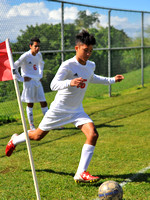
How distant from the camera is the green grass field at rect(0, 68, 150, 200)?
4637 mm

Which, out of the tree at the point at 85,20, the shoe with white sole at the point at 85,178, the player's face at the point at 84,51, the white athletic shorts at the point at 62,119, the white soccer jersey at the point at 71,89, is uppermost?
the tree at the point at 85,20

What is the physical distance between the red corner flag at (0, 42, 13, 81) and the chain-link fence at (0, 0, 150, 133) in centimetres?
485

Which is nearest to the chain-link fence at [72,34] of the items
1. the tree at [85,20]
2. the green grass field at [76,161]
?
the tree at [85,20]

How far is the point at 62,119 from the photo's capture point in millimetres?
5289

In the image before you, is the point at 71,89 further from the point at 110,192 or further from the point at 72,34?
the point at 72,34

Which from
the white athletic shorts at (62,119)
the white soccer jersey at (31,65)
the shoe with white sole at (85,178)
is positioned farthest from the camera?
the white soccer jersey at (31,65)

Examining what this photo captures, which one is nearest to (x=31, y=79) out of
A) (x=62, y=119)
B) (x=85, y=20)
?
(x=62, y=119)

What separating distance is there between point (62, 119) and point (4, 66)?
1312 mm

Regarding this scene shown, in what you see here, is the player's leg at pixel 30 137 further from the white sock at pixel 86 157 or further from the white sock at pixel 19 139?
the white sock at pixel 86 157

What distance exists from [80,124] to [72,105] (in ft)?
1.08

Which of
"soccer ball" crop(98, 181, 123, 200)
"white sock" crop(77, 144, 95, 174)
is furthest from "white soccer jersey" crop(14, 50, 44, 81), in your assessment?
"soccer ball" crop(98, 181, 123, 200)

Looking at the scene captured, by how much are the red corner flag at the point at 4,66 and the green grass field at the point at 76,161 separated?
1.58 meters

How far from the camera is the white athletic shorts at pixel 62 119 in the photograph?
521 cm

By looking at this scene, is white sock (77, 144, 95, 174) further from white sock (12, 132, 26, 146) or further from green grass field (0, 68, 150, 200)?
white sock (12, 132, 26, 146)
